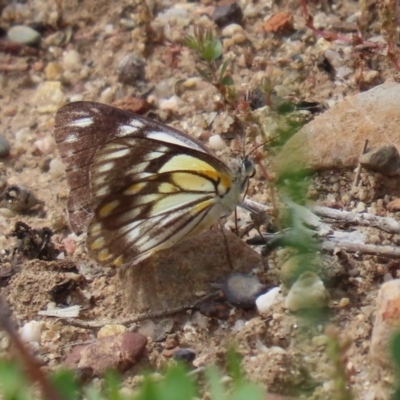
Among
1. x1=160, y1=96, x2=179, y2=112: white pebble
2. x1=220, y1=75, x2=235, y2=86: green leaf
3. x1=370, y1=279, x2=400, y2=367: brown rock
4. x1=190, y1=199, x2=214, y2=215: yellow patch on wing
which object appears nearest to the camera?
x1=370, y1=279, x2=400, y2=367: brown rock

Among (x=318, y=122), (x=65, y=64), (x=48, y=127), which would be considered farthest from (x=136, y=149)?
(x=65, y=64)

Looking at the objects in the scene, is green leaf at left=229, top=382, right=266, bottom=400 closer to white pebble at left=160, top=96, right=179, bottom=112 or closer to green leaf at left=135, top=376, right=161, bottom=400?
green leaf at left=135, top=376, right=161, bottom=400

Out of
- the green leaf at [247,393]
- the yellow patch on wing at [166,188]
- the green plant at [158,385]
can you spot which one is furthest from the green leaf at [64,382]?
the yellow patch on wing at [166,188]

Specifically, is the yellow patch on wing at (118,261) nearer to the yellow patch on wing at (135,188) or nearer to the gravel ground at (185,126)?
the gravel ground at (185,126)

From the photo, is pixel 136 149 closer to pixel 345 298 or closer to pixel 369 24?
pixel 345 298

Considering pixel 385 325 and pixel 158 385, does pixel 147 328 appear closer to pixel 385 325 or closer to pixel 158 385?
pixel 385 325

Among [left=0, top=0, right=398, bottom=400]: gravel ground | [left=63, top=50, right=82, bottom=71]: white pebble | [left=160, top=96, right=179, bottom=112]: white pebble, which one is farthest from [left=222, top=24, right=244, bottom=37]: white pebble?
[left=63, top=50, right=82, bottom=71]: white pebble
